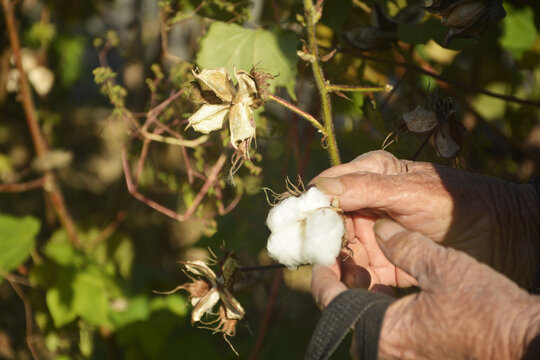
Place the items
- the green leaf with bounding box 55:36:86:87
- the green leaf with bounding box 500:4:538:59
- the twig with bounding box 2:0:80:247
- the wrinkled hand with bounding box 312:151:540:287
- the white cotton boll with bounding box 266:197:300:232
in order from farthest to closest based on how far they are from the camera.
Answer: the green leaf with bounding box 55:36:86:87
the twig with bounding box 2:0:80:247
the green leaf with bounding box 500:4:538:59
the wrinkled hand with bounding box 312:151:540:287
the white cotton boll with bounding box 266:197:300:232

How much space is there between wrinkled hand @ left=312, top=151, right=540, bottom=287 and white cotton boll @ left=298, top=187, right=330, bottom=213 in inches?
4.8

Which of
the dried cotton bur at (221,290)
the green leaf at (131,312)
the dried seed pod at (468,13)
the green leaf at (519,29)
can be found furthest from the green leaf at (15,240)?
the green leaf at (519,29)

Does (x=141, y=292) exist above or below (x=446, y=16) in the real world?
below

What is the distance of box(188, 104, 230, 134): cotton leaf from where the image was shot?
836mm

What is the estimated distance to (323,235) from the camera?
762 mm

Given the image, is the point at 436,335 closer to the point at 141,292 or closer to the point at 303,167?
the point at 303,167

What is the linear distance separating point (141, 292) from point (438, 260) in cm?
137

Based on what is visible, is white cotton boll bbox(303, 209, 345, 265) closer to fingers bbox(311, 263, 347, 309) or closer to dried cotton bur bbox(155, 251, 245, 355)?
fingers bbox(311, 263, 347, 309)

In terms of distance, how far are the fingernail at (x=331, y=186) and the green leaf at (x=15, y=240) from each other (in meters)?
1.13

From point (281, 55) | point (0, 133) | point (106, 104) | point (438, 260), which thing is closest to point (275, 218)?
point (438, 260)

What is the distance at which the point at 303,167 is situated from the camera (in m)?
1.38

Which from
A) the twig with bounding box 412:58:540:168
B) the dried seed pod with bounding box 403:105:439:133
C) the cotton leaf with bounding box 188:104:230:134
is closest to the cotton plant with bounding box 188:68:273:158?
the cotton leaf with bounding box 188:104:230:134

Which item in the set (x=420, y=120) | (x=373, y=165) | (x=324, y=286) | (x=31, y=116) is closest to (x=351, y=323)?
(x=324, y=286)

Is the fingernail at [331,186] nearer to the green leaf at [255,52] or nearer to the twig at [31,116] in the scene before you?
the green leaf at [255,52]
